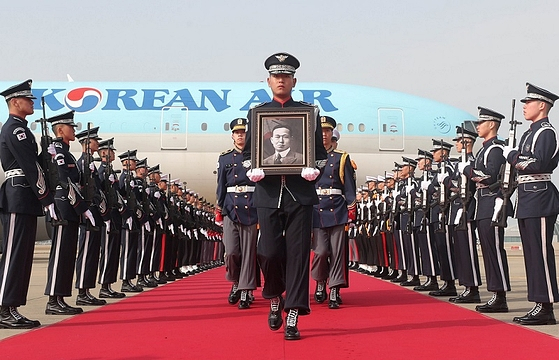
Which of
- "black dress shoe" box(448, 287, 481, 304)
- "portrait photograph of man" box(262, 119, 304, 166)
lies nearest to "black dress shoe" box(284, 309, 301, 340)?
"portrait photograph of man" box(262, 119, 304, 166)

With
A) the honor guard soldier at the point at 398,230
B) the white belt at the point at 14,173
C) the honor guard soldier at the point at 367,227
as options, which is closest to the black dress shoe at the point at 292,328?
the white belt at the point at 14,173

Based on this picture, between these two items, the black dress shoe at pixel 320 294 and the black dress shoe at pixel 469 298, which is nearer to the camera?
the black dress shoe at pixel 469 298

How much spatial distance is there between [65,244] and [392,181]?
311 inches

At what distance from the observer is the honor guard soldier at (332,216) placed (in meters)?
7.84

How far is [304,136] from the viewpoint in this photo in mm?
5500

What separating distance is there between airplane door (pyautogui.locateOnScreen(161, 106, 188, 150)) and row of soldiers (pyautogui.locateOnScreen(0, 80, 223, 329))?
666cm

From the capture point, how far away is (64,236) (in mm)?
7406

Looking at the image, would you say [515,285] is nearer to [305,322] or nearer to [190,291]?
[190,291]

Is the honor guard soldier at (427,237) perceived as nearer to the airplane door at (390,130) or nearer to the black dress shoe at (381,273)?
the black dress shoe at (381,273)

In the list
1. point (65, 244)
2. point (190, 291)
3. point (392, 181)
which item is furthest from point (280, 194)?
point (392, 181)

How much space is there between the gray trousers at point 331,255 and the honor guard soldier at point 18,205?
2794 millimetres

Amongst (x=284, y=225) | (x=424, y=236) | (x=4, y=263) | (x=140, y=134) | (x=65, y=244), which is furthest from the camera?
(x=140, y=134)

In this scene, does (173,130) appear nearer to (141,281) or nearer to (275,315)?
(141,281)

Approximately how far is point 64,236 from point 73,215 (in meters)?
0.22
